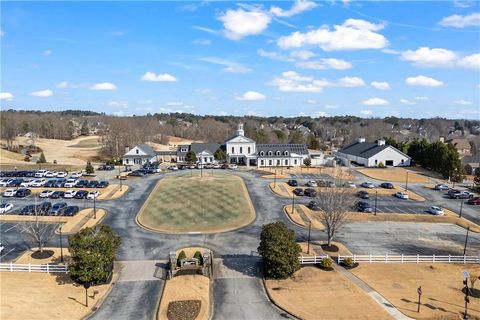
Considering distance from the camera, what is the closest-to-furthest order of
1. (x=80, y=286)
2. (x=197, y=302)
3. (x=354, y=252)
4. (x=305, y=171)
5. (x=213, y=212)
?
(x=197, y=302)
(x=80, y=286)
(x=354, y=252)
(x=213, y=212)
(x=305, y=171)

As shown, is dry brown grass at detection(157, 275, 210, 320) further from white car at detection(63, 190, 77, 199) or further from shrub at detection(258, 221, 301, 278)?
white car at detection(63, 190, 77, 199)

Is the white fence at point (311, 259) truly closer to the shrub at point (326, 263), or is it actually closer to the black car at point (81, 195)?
the shrub at point (326, 263)

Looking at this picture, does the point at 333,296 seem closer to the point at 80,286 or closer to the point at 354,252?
the point at 354,252

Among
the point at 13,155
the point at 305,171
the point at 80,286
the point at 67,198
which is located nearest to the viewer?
the point at 80,286

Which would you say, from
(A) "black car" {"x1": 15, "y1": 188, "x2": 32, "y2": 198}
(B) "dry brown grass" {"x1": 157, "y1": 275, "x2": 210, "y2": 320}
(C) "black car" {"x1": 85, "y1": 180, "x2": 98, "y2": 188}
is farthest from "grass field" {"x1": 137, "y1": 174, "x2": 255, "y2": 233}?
(A) "black car" {"x1": 15, "y1": 188, "x2": 32, "y2": 198}

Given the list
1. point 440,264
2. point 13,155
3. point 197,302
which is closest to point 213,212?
point 197,302

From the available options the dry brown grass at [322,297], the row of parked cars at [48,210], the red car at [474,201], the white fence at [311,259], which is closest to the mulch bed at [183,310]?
the dry brown grass at [322,297]

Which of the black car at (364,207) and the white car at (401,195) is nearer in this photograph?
the black car at (364,207)
